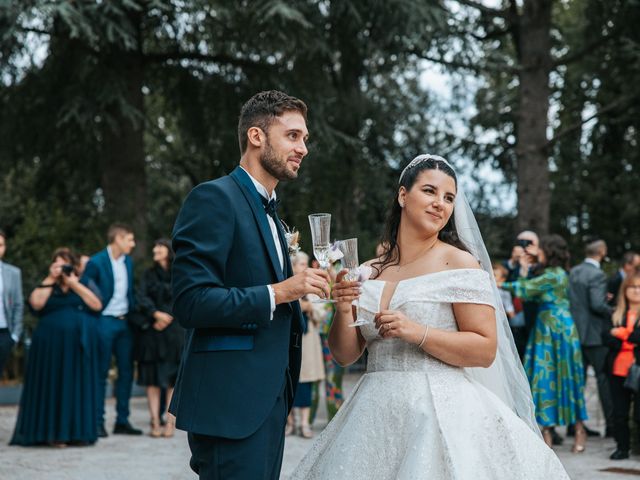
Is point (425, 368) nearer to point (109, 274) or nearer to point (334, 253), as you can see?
point (334, 253)

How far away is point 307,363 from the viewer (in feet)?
32.0

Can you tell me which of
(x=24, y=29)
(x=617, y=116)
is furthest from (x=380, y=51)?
(x=617, y=116)

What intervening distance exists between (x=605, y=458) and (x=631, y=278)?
1620 millimetres

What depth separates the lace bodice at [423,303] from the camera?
3.82 meters

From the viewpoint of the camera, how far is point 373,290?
13.1ft

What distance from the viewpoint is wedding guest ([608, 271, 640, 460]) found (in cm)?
844

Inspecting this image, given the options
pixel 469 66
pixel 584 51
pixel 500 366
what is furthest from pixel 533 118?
pixel 500 366

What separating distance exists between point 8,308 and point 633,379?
5.68 meters

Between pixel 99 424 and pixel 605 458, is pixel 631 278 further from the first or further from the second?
pixel 99 424

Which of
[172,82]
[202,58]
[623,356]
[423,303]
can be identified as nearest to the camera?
[423,303]

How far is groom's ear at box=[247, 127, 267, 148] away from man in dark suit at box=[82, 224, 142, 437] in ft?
21.6

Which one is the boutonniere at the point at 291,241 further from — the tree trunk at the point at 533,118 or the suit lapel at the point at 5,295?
the tree trunk at the point at 533,118

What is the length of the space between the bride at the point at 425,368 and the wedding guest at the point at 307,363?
5.57 meters

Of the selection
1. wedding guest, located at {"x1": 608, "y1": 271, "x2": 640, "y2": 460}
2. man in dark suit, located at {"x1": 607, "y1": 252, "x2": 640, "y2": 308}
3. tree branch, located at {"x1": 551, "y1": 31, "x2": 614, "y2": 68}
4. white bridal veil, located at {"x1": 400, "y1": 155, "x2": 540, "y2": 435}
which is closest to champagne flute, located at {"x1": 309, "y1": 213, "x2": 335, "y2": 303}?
white bridal veil, located at {"x1": 400, "y1": 155, "x2": 540, "y2": 435}
